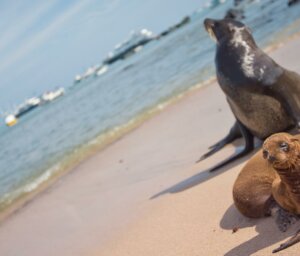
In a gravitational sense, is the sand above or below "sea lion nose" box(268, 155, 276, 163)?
below

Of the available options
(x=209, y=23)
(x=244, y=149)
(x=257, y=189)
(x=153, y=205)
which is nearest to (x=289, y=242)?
(x=257, y=189)

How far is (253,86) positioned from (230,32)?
29.3 inches

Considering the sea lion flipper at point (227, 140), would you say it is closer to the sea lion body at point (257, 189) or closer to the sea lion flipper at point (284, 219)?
the sea lion body at point (257, 189)

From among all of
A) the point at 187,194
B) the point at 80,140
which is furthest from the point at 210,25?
the point at 80,140

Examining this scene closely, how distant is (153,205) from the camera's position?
6.23m

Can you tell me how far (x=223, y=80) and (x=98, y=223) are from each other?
211cm

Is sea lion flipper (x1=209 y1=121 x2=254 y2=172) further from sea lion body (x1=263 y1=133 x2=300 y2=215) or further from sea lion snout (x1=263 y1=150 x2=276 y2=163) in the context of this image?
sea lion snout (x1=263 y1=150 x2=276 y2=163)

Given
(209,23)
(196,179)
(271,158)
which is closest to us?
(271,158)

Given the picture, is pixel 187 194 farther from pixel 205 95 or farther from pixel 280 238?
pixel 205 95

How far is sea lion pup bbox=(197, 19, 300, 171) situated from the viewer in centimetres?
615

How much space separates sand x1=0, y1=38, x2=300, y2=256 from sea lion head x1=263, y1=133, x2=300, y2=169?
19.8 inches

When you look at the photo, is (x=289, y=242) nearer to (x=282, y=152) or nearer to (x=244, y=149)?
(x=282, y=152)

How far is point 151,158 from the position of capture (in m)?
9.10

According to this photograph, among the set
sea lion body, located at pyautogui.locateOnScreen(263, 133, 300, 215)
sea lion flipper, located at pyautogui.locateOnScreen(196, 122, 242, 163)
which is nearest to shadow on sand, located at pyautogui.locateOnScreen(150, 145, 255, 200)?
sea lion flipper, located at pyautogui.locateOnScreen(196, 122, 242, 163)
